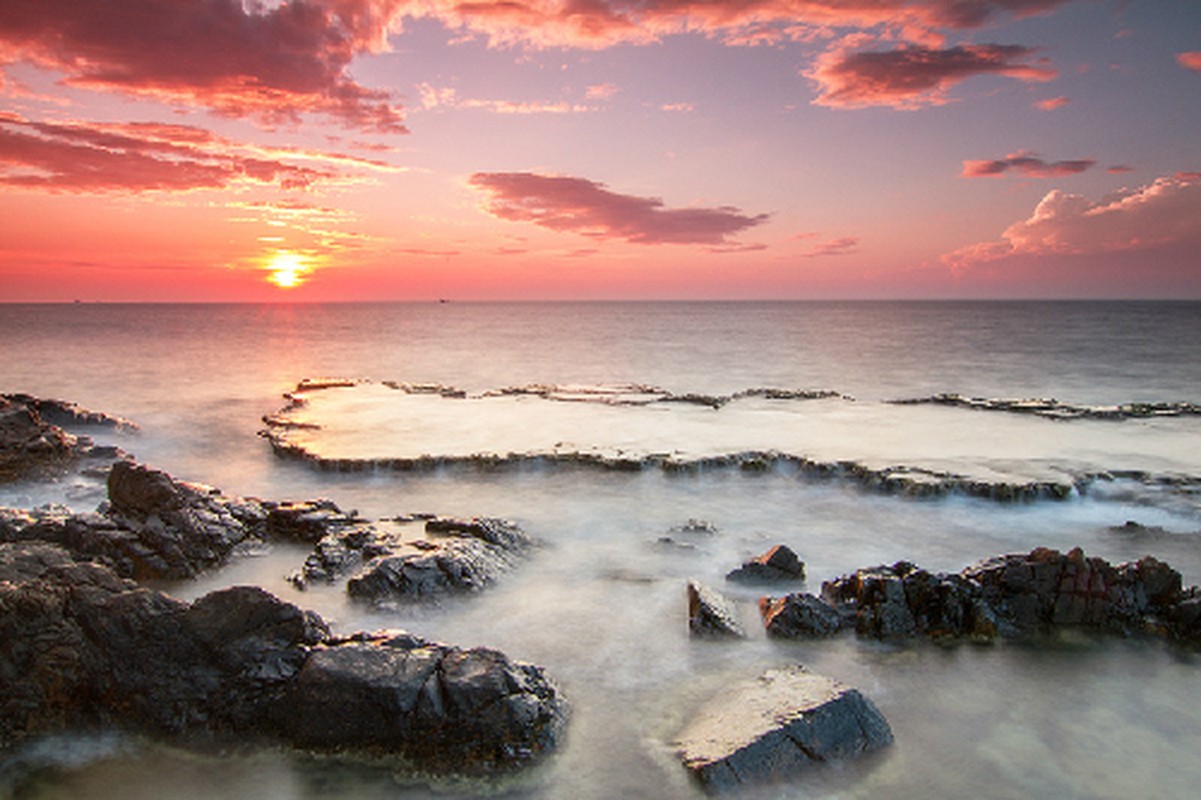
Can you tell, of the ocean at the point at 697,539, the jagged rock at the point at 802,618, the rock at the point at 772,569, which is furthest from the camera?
the rock at the point at 772,569

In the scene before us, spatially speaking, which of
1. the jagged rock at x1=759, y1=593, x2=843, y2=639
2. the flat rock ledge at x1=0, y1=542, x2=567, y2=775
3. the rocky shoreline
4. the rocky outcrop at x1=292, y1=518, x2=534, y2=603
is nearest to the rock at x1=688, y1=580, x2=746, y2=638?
the rocky shoreline

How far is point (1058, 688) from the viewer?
310 inches

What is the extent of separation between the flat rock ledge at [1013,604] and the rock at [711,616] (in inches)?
17.0

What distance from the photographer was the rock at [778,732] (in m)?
6.24

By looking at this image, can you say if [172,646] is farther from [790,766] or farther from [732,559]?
[732,559]

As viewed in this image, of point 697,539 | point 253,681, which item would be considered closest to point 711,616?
point 697,539

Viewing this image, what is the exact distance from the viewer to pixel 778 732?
647 centimetres

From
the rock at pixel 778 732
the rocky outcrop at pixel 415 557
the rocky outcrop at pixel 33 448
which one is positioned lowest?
the rock at pixel 778 732

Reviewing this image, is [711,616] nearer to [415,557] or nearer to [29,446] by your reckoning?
[415,557]

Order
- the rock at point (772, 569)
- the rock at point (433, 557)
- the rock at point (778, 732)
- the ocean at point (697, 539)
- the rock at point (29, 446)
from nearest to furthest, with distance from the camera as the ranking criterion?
the rock at point (778, 732) < the ocean at point (697, 539) < the rock at point (433, 557) < the rock at point (772, 569) < the rock at point (29, 446)

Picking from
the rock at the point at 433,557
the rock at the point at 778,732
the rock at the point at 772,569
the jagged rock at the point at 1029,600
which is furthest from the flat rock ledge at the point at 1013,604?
the rock at the point at 433,557

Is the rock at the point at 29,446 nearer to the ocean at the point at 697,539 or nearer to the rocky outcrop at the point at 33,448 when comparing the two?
the rocky outcrop at the point at 33,448

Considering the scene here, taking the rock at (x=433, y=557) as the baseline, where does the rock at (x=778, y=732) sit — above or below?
below

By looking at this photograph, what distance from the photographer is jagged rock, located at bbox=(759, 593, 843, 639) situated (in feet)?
29.0
